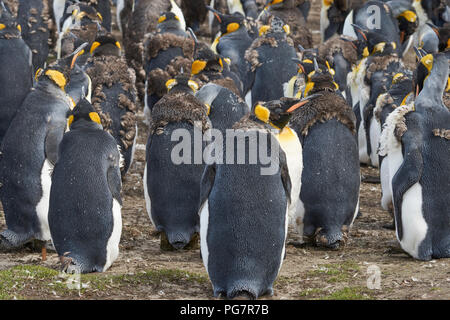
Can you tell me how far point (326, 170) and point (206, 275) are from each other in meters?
1.33

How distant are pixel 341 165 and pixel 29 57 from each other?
3063 millimetres

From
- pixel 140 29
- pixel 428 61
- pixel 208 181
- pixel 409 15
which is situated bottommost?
pixel 208 181

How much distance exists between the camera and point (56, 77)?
6098 millimetres

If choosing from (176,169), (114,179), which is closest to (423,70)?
(176,169)

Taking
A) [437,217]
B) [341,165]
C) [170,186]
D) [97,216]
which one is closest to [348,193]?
[341,165]

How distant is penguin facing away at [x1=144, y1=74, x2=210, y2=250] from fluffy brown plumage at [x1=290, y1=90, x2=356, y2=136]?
64 centimetres

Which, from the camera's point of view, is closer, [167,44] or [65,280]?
[65,280]

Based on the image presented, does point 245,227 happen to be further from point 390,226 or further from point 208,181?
point 390,226

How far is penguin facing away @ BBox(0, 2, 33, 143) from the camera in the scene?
7.48 metres

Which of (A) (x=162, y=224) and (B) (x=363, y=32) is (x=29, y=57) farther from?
(B) (x=363, y=32)

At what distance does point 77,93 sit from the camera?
6.91 m

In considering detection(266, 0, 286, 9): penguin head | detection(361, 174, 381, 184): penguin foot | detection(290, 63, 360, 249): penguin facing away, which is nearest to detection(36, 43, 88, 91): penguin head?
detection(290, 63, 360, 249): penguin facing away

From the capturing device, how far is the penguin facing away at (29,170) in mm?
5863

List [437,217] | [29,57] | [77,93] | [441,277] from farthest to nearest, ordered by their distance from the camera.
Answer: [29,57], [77,93], [437,217], [441,277]
